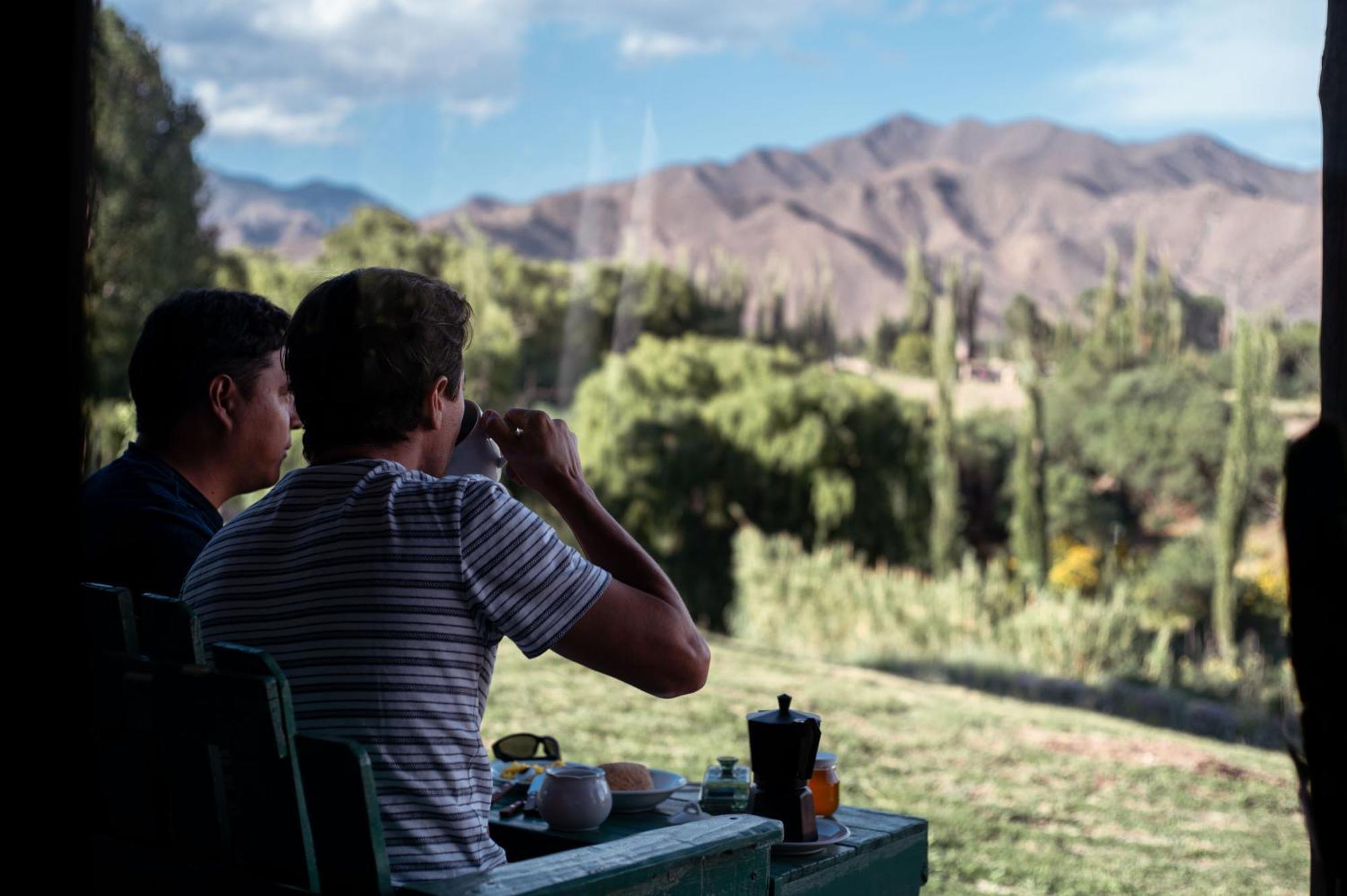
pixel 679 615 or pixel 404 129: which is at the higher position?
pixel 404 129

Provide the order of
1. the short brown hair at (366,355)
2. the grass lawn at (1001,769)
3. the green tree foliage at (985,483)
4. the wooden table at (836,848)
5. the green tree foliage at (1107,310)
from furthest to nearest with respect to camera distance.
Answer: the green tree foliage at (1107,310), the green tree foliage at (985,483), the grass lawn at (1001,769), the wooden table at (836,848), the short brown hair at (366,355)

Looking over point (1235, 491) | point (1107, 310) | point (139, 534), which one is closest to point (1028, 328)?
point (1107, 310)

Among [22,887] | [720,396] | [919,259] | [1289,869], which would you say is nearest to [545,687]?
[1289,869]

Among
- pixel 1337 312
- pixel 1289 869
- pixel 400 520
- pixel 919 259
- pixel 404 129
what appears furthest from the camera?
pixel 919 259

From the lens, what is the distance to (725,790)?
188 cm

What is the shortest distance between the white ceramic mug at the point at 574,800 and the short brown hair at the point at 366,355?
641mm

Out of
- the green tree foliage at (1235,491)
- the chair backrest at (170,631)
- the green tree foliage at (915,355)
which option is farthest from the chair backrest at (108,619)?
the green tree foliage at (915,355)

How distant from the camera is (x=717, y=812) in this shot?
74.3 inches

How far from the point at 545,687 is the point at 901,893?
4837 mm

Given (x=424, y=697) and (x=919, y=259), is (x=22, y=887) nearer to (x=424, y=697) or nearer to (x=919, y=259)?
(x=424, y=697)

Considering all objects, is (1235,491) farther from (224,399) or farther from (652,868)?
(652,868)

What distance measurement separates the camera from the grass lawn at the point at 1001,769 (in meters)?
4.21

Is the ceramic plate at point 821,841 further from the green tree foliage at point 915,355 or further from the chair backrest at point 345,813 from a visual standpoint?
the green tree foliage at point 915,355

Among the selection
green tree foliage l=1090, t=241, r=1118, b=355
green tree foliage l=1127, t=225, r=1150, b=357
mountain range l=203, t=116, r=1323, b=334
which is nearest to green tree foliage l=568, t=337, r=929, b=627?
mountain range l=203, t=116, r=1323, b=334
